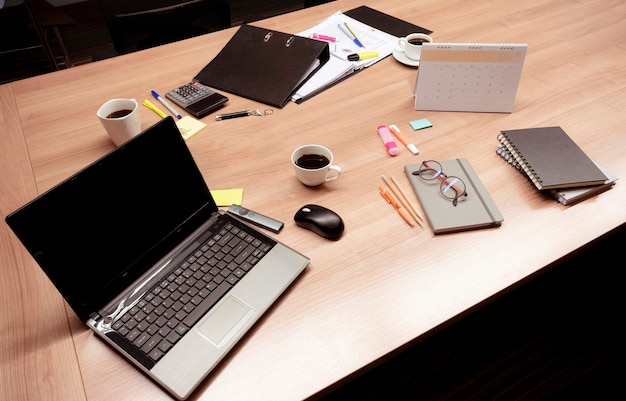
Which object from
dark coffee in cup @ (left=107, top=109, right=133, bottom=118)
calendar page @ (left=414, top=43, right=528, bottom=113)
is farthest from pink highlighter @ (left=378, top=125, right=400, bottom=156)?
dark coffee in cup @ (left=107, top=109, right=133, bottom=118)

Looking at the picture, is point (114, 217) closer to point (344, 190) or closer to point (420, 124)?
point (344, 190)

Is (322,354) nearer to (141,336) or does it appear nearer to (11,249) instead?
(141,336)

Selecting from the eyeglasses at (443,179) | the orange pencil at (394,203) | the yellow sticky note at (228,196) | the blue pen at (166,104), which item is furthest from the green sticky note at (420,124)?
the blue pen at (166,104)

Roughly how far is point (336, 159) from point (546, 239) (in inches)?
18.2

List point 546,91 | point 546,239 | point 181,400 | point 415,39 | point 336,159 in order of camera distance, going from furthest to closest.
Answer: point 415,39
point 546,91
point 336,159
point 546,239
point 181,400

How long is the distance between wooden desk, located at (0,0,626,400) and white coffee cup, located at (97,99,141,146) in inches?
3.0

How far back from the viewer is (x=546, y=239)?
0.81 meters

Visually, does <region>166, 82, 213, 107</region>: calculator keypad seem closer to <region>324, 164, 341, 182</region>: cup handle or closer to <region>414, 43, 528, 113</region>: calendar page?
<region>324, 164, 341, 182</region>: cup handle

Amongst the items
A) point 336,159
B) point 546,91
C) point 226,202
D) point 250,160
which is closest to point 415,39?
point 546,91

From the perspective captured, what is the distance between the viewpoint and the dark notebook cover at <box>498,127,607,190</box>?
34.7 inches

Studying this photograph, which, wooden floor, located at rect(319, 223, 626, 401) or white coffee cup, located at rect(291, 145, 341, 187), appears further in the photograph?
wooden floor, located at rect(319, 223, 626, 401)

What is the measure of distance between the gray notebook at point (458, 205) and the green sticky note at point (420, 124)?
158mm

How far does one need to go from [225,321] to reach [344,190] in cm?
38

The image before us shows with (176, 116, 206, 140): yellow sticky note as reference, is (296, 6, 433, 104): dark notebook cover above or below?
above
